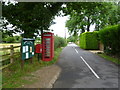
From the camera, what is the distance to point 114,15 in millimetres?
36188

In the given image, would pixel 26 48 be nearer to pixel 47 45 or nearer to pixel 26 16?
pixel 26 16

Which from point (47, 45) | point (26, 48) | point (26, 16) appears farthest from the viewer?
point (47, 45)

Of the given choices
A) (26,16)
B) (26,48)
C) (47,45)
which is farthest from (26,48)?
(47,45)

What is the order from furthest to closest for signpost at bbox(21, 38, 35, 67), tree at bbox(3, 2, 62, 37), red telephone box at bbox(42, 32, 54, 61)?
red telephone box at bbox(42, 32, 54, 61), tree at bbox(3, 2, 62, 37), signpost at bbox(21, 38, 35, 67)

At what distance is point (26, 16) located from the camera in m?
9.54

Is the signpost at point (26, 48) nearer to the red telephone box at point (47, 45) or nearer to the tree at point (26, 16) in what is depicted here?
the tree at point (26, 16)

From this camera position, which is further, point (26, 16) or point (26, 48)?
point (26, 16)

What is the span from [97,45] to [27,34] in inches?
765

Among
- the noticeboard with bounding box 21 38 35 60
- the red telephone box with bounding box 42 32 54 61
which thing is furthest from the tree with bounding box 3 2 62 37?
the red telephone box with bounding box 42 32 54 61

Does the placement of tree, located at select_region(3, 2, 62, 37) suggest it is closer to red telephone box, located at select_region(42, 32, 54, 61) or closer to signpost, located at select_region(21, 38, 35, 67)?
signpost, located at select_region(21, 38, 35, 67)

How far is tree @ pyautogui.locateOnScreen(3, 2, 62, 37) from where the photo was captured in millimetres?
9121

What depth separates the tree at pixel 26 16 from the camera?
29.9ft

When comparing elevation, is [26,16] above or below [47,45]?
above

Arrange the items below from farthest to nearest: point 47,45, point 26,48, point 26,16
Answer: point 47,45 → point 26,16 → point 26,48
